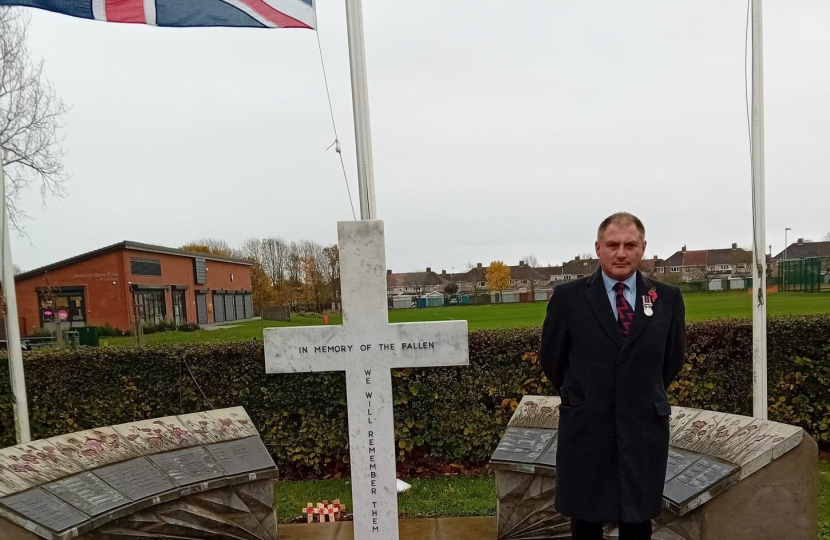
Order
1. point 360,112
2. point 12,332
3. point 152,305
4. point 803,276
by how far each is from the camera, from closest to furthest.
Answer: point 360,112 → point 12,332 → point 152,305 → point 803,276

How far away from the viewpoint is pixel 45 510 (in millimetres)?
2844

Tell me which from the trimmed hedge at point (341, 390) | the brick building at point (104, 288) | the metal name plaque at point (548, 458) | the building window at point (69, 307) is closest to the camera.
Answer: the metal name plaque at point (548, 458)

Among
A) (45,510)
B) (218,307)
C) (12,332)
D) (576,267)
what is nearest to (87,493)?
(45,510)

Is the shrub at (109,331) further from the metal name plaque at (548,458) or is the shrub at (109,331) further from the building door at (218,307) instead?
the metal name plaque at (548,458)

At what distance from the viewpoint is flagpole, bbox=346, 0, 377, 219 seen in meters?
3.43

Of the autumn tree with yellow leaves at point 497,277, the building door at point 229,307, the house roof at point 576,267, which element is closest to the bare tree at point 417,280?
the autumn tree with yellow leaves at point 497,277

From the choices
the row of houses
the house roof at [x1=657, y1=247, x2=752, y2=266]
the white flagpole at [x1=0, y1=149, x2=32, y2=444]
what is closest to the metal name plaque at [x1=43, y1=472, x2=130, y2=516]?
the white flagpole at [x1=0, y1=149, x2=32, y2=444]

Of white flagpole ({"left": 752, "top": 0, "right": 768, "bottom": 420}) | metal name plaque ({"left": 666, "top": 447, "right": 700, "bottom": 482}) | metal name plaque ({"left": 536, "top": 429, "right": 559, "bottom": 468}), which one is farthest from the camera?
white flagpole ({"left": 752, "top": 0, "right": 768, "bottom": 420})

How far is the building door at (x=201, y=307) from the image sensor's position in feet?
68.3

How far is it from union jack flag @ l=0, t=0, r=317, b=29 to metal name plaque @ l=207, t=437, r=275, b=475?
3.15 metres

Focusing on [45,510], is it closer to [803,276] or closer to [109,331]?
[109,331]

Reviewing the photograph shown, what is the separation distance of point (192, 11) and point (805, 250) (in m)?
75.7

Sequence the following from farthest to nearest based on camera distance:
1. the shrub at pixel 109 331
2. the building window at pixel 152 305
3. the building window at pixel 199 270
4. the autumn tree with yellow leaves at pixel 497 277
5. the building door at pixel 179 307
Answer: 1. the autumn tree with yellow leaves at pixel 497 277
2. the building window at pixel 199 270
3. the building door at pixel 179 307
4. the building window at pixel 152 305
5. the shrub at pixel 109 331

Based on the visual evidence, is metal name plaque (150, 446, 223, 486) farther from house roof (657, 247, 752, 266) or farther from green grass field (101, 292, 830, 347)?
house roof (657, 247, 752, 266)
